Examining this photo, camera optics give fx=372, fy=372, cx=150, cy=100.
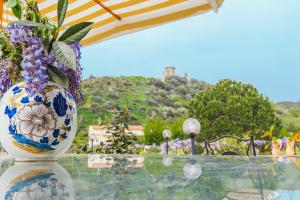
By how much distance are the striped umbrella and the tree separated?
9.72 meters

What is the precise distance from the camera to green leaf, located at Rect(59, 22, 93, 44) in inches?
48.6

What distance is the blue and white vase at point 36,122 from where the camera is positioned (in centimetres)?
118

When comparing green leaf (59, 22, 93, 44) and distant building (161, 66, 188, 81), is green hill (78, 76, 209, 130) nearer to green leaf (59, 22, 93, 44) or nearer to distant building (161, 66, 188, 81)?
distant building (161, 66, 188, 81)

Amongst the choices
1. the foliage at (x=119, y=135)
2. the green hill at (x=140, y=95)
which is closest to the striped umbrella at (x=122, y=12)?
the foliage at (x=119, y=135)

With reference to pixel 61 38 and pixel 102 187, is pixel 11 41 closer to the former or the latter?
pixel 61 38

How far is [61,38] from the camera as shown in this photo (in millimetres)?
1234

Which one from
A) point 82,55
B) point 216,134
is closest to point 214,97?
point 216,134

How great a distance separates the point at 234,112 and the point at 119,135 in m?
9.65

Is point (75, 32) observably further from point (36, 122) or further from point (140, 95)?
point (140, 95)

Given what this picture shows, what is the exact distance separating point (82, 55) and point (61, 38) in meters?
0.21

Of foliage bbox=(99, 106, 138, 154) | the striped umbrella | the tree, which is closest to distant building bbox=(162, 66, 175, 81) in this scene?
the tree

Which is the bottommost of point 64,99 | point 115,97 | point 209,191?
point 209,191

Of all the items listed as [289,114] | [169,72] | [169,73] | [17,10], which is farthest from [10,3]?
[169,72]

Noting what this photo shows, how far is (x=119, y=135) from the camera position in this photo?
3.82m
